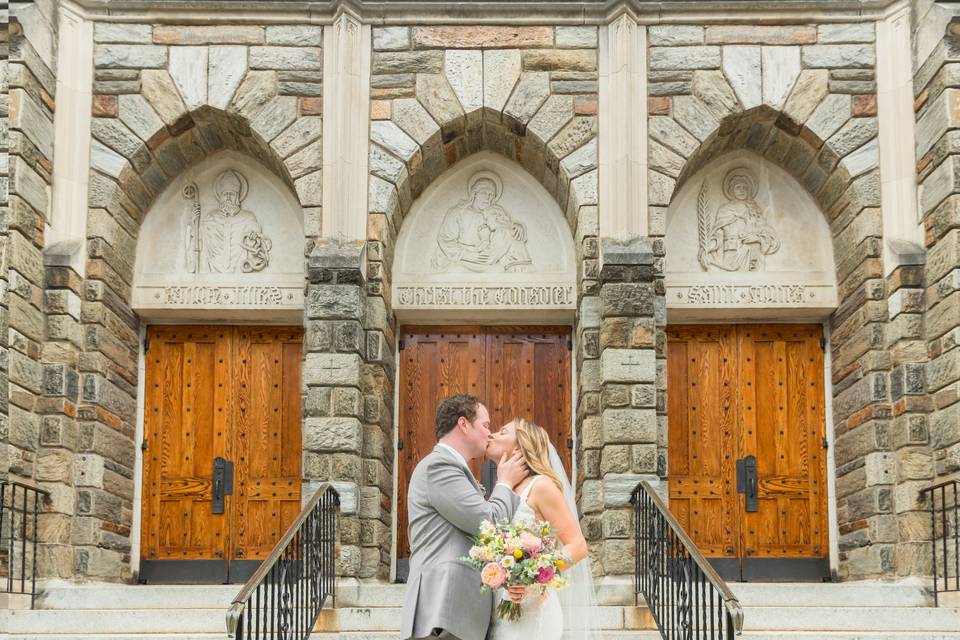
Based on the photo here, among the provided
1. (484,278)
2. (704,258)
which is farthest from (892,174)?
(484,278)

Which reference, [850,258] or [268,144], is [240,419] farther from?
[850,258]

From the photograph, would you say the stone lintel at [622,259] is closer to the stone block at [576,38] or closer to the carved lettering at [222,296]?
the stone block at [576,38]

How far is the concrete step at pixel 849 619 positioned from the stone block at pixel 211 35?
6.22 meters

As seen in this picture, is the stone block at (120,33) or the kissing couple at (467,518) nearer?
the kissing couple at (467,518)

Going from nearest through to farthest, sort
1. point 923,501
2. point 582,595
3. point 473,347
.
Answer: point 582,595, point 923,501, point 473,347

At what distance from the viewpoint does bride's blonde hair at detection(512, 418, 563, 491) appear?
5828 millimetres

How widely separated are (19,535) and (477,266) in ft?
14.5

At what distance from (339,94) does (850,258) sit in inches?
180

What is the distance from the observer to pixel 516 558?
5395 mm

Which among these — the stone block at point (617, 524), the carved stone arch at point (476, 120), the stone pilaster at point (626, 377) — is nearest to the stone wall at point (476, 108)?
the carved stone arch at point (476, 120)

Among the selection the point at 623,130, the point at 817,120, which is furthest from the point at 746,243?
the point at 623,130

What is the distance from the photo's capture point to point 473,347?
1186 cm

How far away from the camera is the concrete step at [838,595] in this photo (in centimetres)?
963

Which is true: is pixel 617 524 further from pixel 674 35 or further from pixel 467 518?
pixel 467 518
